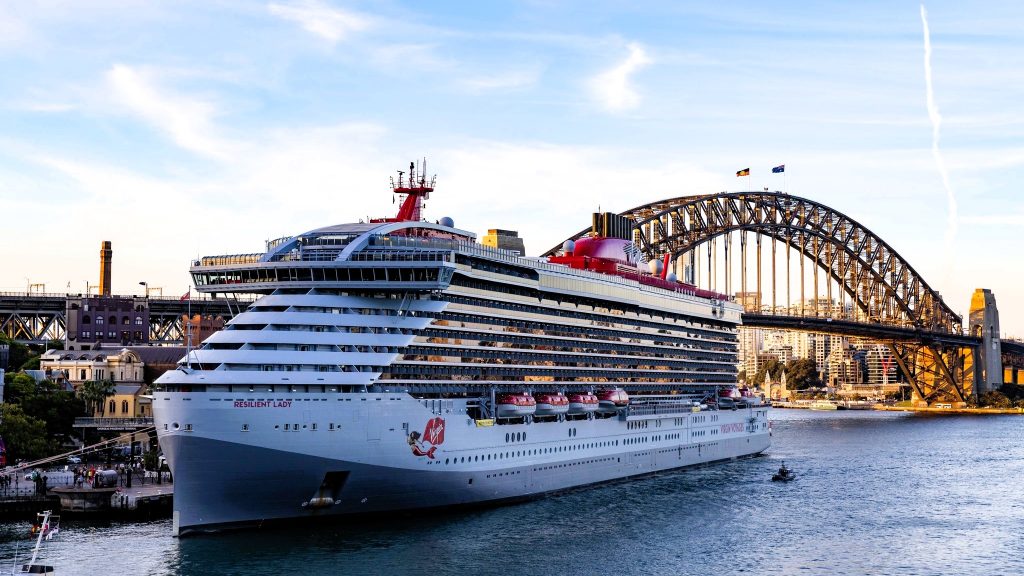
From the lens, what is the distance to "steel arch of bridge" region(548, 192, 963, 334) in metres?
128

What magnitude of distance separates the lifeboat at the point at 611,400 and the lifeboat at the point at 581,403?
7.53ft

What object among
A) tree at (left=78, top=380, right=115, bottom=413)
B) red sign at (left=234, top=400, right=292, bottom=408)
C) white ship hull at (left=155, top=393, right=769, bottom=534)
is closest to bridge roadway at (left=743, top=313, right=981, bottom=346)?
tree at (left=78, top=380, right=115, bottom=413)

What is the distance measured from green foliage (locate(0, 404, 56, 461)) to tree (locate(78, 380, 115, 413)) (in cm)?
967

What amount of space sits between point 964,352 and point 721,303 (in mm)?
122343

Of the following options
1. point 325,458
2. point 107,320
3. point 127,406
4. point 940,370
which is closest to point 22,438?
point 127,406

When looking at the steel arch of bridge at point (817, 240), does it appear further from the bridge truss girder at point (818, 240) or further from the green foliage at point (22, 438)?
the green foliage at point (22, 438)

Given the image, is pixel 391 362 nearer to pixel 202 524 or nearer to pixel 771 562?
pixel 202 524

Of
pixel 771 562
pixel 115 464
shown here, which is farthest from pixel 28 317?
pixel 771 562

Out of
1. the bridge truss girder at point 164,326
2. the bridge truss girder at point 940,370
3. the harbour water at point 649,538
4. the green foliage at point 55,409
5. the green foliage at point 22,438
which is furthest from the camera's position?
the bridge truss girder at point 940,370

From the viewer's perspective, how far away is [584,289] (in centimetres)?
6066

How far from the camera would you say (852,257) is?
16400 cm

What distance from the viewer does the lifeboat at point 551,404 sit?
176 feet

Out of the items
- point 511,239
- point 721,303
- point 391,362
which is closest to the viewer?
point 391,362

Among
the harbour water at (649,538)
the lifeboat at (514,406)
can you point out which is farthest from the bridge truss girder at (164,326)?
the lifeboat at (514,406)
